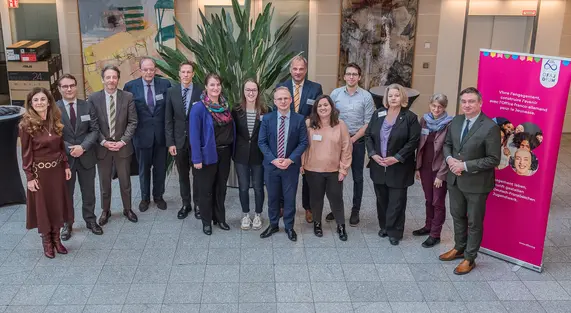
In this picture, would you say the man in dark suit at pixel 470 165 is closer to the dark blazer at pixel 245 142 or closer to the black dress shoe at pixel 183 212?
the dark blazer at pixel 245 142

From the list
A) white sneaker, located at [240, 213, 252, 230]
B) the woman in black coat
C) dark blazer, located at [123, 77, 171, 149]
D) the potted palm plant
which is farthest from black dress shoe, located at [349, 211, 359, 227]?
dark blazer, located at [123, 77, 171, 149]

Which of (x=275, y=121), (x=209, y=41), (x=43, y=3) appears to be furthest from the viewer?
(x=43, y=3)

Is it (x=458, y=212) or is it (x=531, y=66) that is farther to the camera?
(x=458, y=212)

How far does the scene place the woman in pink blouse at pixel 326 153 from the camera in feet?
17.8

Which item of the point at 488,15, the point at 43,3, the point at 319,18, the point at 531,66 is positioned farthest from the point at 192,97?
the point at 488,15

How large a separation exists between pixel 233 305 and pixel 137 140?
2.38m

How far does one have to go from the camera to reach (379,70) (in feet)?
32.2

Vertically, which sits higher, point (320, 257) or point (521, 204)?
point (521, 204)

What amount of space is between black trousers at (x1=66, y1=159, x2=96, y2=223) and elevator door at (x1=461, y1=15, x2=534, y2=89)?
21.7 ft

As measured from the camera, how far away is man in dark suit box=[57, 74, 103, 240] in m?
5.46

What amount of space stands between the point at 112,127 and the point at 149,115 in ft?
1.46

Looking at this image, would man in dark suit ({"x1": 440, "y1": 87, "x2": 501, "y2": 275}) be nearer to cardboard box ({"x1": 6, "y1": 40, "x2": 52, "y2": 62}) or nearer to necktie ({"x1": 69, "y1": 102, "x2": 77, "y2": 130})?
necktie ({"x1": 69, "y1": 102, "x2": 77, "y2": 130})

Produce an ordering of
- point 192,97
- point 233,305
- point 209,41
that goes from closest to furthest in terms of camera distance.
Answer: point 233,305, point 192,97, point 209,41

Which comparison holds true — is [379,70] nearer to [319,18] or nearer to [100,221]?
[319,18]
